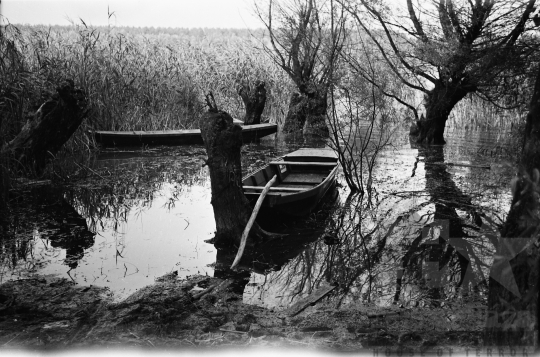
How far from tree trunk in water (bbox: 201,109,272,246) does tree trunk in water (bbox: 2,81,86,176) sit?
3.58 metres

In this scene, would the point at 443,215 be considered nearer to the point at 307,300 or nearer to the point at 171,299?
the point at 307,300

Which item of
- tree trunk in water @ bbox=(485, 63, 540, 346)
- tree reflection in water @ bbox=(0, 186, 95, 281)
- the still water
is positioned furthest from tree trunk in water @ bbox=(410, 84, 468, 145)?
tree trunk in water @ bbox=(485, 63, 540, 346)

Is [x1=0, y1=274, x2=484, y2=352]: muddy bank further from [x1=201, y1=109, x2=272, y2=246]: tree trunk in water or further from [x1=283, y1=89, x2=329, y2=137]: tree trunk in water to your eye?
[x1=283, y1=89, x2=329, y2=137]: tree trunk in water

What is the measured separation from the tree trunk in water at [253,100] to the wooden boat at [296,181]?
19.0 ft

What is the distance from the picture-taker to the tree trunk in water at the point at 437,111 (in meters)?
12.4

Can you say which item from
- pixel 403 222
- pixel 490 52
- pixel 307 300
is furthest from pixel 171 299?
pixel 490 52

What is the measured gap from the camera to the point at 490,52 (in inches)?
357

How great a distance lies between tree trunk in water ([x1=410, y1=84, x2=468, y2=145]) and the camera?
487 inches

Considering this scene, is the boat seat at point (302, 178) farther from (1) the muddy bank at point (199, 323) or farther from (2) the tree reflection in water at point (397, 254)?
(1) the muddy bank at point (199, 323)

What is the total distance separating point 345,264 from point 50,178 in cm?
522

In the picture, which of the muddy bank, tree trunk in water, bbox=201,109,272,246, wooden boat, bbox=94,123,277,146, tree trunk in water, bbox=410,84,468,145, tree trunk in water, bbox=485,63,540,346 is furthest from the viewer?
tree trunk in water, bbox=410,84,468,145

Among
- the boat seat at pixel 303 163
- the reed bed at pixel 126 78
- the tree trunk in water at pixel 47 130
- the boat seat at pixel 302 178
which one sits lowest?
the boat seat at pixel 302 178

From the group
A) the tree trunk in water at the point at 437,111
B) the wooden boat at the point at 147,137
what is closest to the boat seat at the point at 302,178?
the wooden boat at the point at 147,137

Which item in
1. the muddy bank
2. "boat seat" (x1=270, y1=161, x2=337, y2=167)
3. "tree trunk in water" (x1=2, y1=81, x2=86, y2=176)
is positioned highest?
"tree trunk in water" (x1=2, y1=81, x2=86, y2=176)
